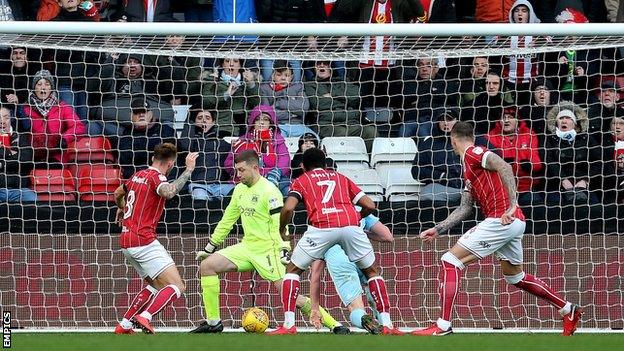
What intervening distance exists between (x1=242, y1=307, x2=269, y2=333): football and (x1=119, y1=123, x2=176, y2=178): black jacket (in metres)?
2.38

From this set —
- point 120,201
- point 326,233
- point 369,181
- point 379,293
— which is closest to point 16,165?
point 120,201

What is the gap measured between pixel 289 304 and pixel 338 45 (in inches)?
121

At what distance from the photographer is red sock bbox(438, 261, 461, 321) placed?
13375 mm

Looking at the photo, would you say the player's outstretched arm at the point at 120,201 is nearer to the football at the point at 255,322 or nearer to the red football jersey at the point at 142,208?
the red football jersey at the point at 142,208

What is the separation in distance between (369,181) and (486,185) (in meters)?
2.66

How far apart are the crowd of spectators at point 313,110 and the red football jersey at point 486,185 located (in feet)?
7.52

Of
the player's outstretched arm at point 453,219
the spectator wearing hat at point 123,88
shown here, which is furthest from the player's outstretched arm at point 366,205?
the spectator wearing hat at point 123,88

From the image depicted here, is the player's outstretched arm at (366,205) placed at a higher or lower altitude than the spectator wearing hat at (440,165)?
lower

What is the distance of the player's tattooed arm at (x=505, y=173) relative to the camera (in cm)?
1307


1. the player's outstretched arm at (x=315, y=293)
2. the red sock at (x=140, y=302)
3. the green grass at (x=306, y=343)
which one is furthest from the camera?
the player's outstretched arm at (x=315, y=293)

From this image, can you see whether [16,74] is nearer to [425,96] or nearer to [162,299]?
[162,299]

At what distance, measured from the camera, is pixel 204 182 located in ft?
52.1

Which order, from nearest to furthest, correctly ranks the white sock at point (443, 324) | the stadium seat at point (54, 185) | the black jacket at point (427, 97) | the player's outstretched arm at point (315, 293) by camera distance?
the white sock at point (443, 324) → the player's outstretched arm at point (315, 293) → the stadium seat at point (54, 185) → the black jacket at point (427, 97)

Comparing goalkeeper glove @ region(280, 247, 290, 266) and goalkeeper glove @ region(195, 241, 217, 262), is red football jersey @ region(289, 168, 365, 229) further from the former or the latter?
goalkeeper glove @ region(195, 241, 217, 262)
